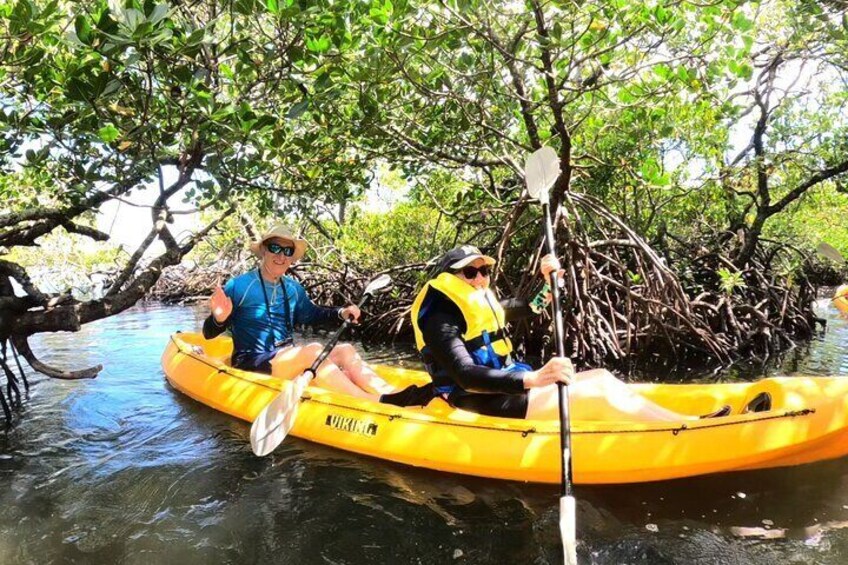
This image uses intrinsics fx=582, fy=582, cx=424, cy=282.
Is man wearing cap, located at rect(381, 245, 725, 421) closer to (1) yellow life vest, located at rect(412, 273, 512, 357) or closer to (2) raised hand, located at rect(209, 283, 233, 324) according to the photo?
(1) yellow life vest, located at rect(412, 273, 512, 357)

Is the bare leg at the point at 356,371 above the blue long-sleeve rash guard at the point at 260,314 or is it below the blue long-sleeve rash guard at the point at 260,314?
below

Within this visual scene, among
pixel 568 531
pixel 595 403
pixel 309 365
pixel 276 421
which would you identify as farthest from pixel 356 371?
pixel 568 531

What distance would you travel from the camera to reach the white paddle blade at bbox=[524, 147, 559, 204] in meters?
4.06

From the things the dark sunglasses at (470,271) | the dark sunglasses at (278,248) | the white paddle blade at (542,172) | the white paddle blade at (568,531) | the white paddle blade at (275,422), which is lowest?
the white paddle blade at (568,531)

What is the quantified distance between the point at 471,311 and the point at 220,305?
Result: 177cm

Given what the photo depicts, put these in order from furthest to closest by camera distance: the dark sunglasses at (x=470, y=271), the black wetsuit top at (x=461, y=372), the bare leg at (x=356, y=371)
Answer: the bare leg at (x=356, y=371), the dark sunglasses at (x=470, y=271), the black wetsuit top at (x=461, y=372)

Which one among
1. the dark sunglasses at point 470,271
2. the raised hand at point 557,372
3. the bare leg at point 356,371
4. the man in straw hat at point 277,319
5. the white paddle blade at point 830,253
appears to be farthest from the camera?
the bare leg at point 356,371

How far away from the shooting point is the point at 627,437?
2.88 m

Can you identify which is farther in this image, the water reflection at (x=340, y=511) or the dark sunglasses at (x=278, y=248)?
the dark sunglasses at (x=278, y=248)

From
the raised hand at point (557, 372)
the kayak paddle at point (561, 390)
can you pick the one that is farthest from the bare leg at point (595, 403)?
the raised hand at point (557, 372)

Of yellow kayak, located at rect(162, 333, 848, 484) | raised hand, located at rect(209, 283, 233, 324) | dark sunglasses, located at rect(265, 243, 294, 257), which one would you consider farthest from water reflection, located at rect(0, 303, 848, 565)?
dark sunglasses, located at rect(265, 243, 294, 257)

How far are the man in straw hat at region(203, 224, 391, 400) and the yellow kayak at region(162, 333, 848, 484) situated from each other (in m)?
0.53

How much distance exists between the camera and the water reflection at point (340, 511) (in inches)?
97.6

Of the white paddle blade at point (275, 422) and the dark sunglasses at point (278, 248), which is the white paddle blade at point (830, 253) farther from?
the dark sunglasses at point (278, 248)
